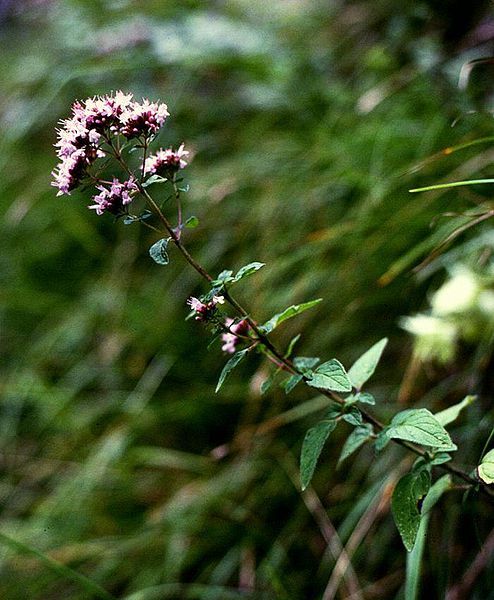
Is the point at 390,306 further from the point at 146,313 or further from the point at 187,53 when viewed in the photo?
the point at 187,53

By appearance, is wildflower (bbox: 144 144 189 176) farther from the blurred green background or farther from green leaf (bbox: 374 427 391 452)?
the blurred green background

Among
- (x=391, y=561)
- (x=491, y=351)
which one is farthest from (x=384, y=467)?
(x=491, y=351)

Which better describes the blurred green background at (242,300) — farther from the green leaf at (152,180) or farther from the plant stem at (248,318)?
the green leaf at (152,180)

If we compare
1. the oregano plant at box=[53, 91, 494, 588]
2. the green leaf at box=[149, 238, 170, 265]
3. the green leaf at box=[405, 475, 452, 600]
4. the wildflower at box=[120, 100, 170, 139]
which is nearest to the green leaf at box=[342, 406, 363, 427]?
the oregano plant at box=[53, 91, 494, 588]

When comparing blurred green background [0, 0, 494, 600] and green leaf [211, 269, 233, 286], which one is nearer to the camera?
green leaf [211, 269, 233, 286]

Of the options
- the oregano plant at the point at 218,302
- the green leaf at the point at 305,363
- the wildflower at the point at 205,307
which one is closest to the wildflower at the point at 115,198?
the oregano plant at the point at 218,302

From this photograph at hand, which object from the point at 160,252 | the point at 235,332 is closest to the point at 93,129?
the point at 160,252

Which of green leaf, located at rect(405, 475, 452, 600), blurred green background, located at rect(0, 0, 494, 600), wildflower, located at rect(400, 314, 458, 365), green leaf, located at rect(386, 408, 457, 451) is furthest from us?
blurred green background, located at rect(0, 0, 494, 600)
